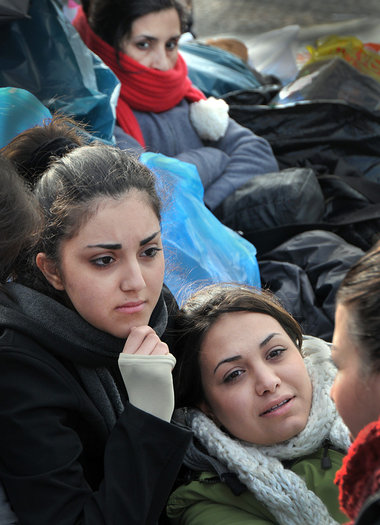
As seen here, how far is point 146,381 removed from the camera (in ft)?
4.68

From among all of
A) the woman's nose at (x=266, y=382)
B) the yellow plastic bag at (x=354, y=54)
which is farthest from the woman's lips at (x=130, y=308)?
the yellow plastic bag at (x=354, y=54)

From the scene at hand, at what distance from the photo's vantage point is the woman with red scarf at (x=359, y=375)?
102cm

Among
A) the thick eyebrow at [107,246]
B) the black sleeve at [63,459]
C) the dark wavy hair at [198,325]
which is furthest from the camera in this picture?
the dark wavy hair at [198,325]

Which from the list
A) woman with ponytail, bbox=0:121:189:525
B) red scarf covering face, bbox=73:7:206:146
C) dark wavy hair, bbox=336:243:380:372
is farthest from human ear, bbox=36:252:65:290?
red scarf covering face, bbox=73:7:206:146

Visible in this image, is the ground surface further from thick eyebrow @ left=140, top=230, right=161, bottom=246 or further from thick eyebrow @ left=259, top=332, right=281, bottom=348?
thick eyebrow @ left=140, top=230, right=161, bottom=246

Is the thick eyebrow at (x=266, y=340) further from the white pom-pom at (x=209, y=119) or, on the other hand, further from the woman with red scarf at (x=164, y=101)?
the white pom-pom at (x=209, y=119)

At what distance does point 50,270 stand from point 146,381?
1.04 feet

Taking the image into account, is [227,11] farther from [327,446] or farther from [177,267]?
[327,446]

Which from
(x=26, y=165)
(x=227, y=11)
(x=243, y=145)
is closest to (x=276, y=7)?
(x=227, y=11)

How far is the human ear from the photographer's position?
5.03 ft

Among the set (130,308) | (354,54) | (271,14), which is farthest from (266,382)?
(271,14)

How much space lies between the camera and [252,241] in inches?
110

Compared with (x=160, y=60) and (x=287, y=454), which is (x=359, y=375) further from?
(x=160, y=60)

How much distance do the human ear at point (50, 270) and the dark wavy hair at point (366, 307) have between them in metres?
0.64
